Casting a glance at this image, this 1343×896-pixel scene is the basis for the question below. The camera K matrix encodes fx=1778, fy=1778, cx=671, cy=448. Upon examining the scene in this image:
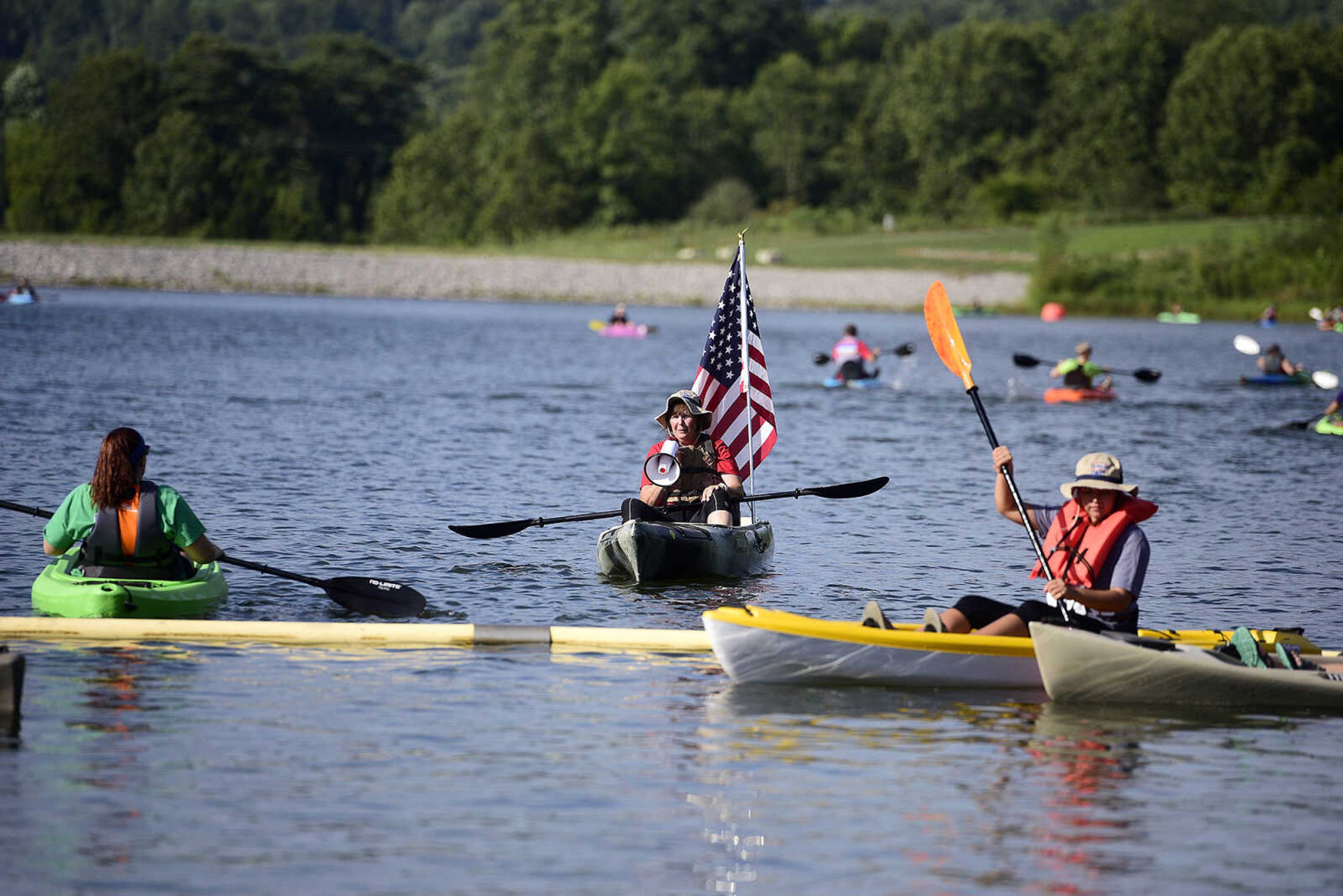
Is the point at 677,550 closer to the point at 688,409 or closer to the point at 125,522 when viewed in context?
the point at 688,409

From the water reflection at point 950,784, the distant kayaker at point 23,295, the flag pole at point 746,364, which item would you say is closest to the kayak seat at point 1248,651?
the water reflection at point 950,784

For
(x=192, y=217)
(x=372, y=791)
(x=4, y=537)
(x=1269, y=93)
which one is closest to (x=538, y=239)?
(x=192, y=217)

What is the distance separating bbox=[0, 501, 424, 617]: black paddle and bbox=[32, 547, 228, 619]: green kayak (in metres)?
0.99

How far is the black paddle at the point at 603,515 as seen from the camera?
51.0 feet

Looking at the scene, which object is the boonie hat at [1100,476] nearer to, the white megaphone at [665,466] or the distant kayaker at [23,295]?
the white megaphone at [665,466]

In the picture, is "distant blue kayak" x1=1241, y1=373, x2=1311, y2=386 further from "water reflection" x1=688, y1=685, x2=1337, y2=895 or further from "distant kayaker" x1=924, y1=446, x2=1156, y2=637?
"distant kayaker" x1=924, y1=446, x2=1156, y2=637

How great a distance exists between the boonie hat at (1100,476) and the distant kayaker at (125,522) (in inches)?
227

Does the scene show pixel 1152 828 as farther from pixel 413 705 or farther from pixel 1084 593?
pixel 413 705

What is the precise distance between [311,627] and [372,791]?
10.9 ft

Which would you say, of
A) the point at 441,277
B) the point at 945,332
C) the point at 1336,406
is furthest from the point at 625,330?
the point at 945,332

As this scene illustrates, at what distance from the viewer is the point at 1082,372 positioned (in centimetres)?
3688

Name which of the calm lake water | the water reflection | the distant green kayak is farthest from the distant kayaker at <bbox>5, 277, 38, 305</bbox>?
the water reflection

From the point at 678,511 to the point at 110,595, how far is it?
5054 millimetres

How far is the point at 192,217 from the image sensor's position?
365ft
